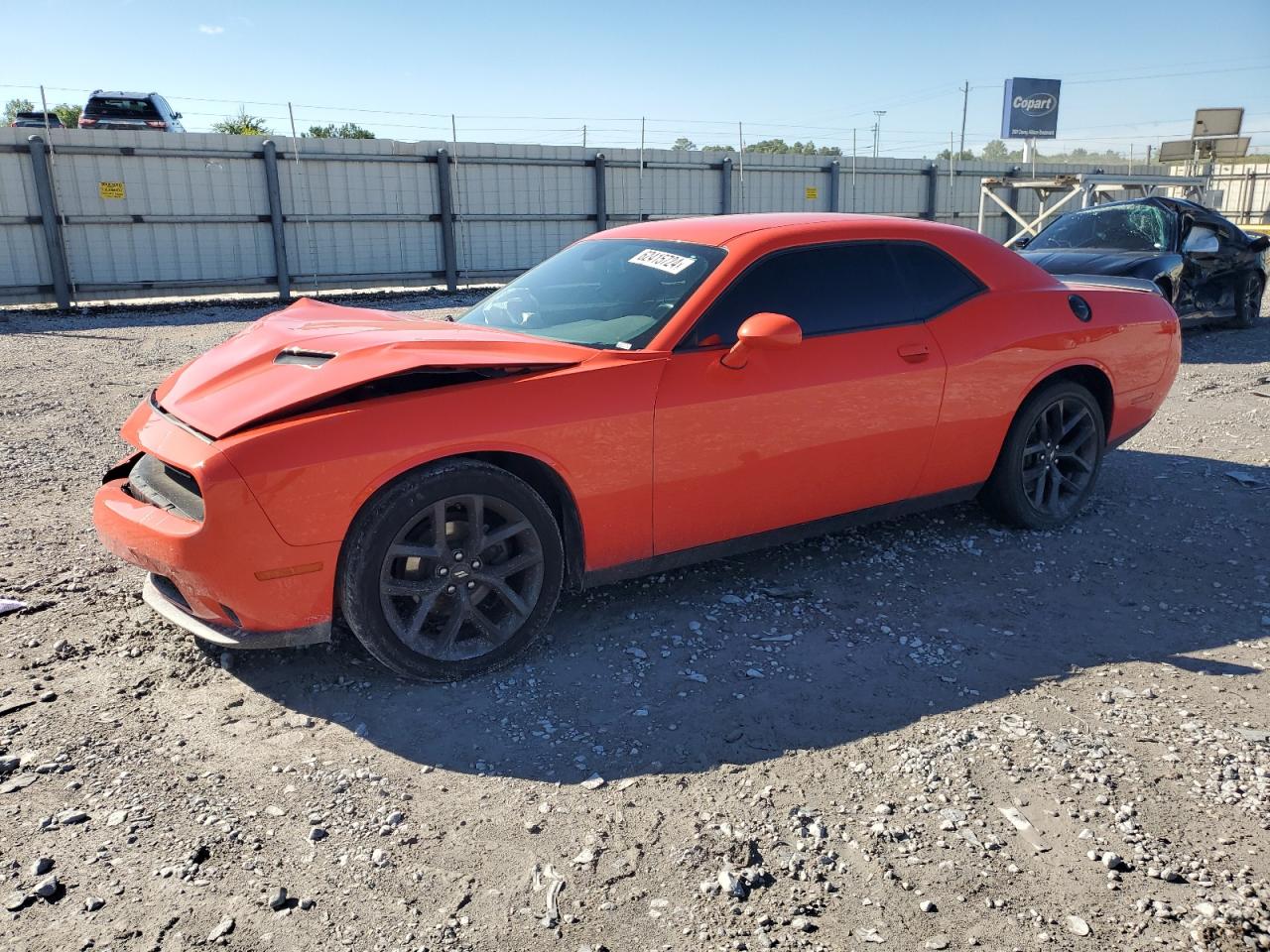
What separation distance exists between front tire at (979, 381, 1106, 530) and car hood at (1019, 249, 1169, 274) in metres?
5.19

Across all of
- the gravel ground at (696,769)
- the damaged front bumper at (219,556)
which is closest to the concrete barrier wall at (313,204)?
the gravel ground at (696,769)

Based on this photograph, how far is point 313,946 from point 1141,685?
2861mm

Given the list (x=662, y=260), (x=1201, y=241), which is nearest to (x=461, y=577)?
Result: (x=662, y=260)

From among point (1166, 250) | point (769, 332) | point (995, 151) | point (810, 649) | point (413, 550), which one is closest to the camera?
point (413, 550)

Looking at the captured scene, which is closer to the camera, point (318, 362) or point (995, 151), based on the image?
point (318, 362)

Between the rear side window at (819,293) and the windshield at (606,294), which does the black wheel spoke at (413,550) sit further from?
the rear side window at (819,293)

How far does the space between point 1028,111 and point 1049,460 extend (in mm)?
40683

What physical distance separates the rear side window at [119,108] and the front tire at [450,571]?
19.5m

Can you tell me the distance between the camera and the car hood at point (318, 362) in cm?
318

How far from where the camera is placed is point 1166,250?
10414 mm

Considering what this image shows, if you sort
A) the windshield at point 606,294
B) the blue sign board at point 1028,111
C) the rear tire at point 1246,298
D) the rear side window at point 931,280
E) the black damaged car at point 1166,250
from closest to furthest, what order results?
the windshield at point 606,294 → the rear side window at point 931,280 → the black damaged car at point 1166,250 → the rear tire at point 1246,298 → the blue sign board at point 1028,111

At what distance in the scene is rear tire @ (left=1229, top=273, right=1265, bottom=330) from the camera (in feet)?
37.9

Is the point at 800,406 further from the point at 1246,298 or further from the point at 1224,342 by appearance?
the point at 1246,298

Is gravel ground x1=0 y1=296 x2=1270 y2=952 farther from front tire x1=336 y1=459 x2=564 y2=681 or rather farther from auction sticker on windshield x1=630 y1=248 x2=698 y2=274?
auction sticker on windshield x1=630 y1=248 x2=698 y2=274
